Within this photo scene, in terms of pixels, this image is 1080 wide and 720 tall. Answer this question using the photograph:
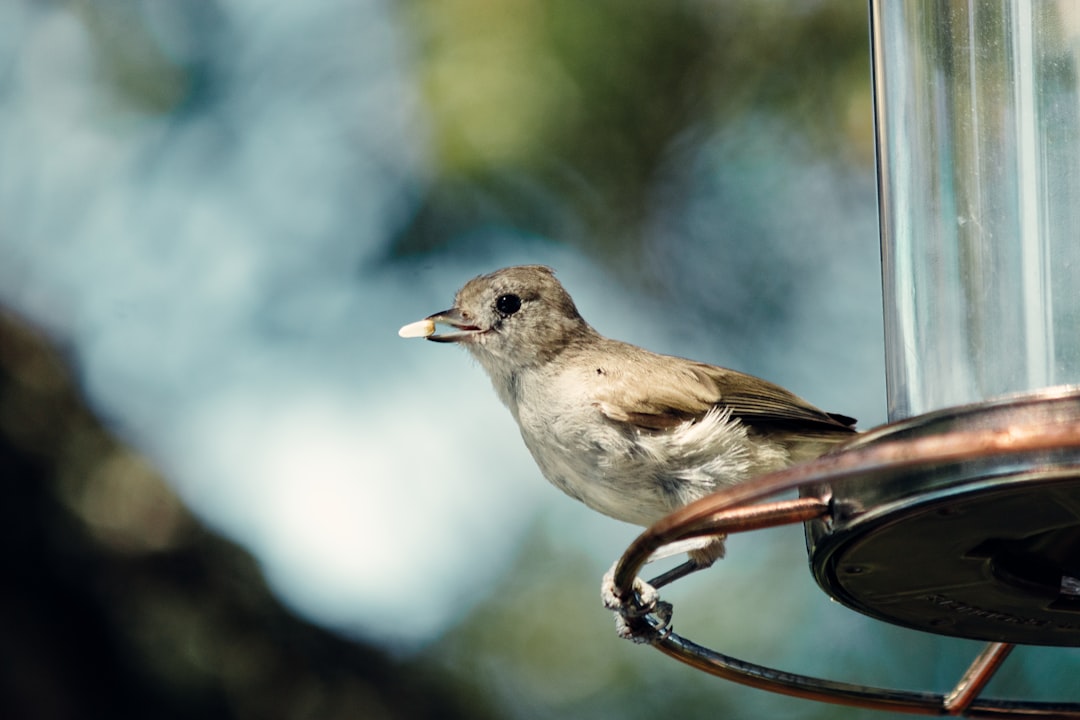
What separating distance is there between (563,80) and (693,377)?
1252 mm

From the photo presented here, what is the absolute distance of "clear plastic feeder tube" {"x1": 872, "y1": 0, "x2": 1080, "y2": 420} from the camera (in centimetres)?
231

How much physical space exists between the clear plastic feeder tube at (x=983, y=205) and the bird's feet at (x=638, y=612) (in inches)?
24.4

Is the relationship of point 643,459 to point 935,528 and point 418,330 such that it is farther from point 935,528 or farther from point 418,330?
point 935,528

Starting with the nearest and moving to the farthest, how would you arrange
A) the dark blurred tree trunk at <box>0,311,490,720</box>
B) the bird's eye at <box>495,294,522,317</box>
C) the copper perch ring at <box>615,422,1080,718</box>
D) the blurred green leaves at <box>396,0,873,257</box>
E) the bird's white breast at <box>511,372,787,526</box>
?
the copper perch ring at <box>615,422,1080,718</box>
the bird's white breast at <box>511,372,787,526</box>
the bird's eye at <box>495,294,522,317</box>
the blurred green leaves at <box>396,0,873,257</box>
the dark blurred tree trunk at <box>0,311,490,720</box>

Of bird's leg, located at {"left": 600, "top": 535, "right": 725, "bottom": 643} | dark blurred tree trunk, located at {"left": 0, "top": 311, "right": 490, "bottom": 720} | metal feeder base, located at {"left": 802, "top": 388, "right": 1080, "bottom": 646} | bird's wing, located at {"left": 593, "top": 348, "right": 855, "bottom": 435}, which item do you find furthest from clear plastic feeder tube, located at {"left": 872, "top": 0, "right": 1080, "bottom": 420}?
dark blurred tree trunk, located at {"left": 0, "top": 311, "right": 490, "bottom": 720}

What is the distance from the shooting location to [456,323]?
4176 mm

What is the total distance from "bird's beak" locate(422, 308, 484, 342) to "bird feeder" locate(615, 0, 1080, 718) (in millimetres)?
Answer: 1500

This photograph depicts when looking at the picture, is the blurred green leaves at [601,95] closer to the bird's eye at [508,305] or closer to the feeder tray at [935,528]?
the bird's eye at [508,305]

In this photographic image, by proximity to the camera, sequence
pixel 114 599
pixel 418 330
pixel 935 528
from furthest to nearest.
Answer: pixel 114 599 < pixel 418 330 < pixel 935 528

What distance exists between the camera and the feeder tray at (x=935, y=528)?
1758 millimetres

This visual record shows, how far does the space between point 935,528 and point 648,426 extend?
1469 millimetres

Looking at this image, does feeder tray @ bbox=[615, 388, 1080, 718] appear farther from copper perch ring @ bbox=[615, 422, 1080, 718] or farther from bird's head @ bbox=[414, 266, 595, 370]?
bird's head @ bbox=[414, 266, 595, 370]

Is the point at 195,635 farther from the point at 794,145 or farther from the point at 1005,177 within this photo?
the point at 1005,177

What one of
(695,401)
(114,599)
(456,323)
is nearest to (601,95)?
(456,323)
